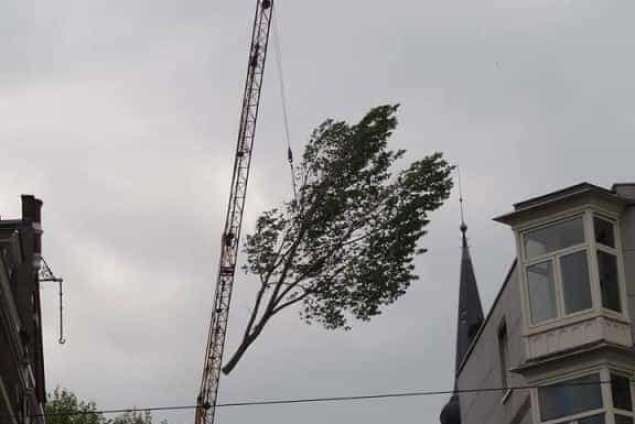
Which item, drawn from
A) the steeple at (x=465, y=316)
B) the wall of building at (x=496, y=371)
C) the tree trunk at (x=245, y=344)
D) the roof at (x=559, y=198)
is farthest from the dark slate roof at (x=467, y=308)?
the roof at (x=559, y=198)

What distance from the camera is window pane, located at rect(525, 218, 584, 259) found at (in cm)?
3853

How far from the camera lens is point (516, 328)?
1610 inches

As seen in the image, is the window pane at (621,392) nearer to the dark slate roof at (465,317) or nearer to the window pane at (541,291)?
the window pane at (541,291)

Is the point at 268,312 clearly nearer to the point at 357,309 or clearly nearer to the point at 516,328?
the point at 357,309

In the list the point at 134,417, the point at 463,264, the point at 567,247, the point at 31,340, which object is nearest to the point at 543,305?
the point at 567,247

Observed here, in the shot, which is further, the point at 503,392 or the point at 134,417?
the point at 134,417

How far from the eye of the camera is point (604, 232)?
38.6 m

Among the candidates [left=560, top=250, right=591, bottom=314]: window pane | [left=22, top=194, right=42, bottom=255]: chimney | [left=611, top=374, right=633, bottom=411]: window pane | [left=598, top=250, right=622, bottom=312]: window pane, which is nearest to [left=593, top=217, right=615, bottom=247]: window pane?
[left=598, top=250, right=622, bottom=312]: window pane

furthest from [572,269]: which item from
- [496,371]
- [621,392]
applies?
[496,371]

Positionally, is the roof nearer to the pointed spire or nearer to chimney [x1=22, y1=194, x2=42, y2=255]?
chimney [x1=22, y1=194, x2=42, y2=255]

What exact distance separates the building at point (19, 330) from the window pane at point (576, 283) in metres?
11.4

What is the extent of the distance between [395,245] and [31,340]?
13.6 metres

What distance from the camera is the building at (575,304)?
37.2 metres

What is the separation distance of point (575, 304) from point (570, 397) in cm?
187
